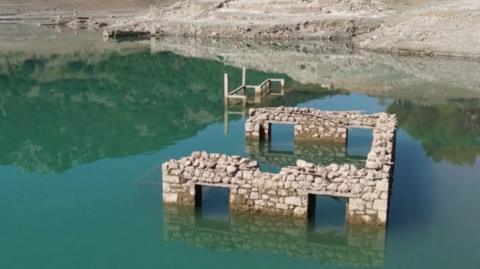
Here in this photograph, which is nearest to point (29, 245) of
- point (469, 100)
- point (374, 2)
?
point (469, 100)

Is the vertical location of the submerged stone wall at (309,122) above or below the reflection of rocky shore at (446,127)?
above

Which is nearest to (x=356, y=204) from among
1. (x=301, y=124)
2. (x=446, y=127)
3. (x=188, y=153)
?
(x=301, y=124)

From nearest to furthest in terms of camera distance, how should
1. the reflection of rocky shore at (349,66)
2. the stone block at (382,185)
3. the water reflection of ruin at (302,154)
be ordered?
the stone block at (382,185), the water reflection of ruin at (302,154), the reflection of rocky shore at (349,66)

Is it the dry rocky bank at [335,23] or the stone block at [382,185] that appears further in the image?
the dry rocky bank at [335,23]

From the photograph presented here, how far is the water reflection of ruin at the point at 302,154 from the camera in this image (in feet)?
77.9

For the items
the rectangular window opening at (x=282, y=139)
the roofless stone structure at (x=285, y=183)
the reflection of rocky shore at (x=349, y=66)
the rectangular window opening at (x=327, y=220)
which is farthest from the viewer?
the reflection of rocky shore at (x=349, y=66)

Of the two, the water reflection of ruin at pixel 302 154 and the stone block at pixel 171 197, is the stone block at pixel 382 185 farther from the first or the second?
the water reflection of ruin at pixel 302 154

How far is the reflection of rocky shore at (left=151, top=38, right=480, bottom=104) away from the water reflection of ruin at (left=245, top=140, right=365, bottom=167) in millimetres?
13493

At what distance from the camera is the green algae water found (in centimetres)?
1593

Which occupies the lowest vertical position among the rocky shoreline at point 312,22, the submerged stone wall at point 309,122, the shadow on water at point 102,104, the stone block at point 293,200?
the shadow on water at point 102,104

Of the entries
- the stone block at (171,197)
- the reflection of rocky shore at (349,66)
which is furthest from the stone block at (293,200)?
the reflection of rocky shore at (349,66)

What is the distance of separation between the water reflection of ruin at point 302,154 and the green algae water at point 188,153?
0.08 meters

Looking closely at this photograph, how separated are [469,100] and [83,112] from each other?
70.5 feet

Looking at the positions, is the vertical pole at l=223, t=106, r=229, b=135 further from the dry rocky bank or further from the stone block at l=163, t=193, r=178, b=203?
the dry rocky bank
